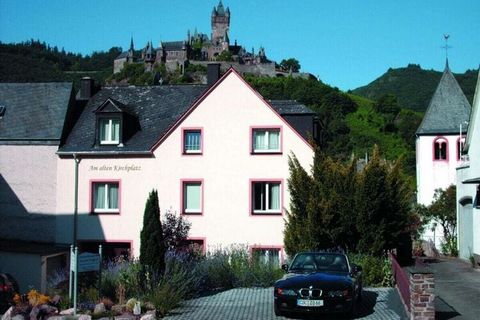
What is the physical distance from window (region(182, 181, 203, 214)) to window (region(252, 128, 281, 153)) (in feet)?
9.78

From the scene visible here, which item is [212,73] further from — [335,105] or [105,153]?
[335,105]

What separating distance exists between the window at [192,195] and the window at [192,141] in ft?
4.76

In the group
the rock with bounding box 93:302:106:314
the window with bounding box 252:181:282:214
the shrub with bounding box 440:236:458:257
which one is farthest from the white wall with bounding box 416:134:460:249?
the rock with bounding box 93:302:106:314

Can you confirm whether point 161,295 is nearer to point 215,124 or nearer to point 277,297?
point 277,297

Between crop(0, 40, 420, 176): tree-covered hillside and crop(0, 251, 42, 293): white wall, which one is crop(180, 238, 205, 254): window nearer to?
crop(0, 251, 42, 293): white wall

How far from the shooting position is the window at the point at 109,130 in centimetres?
2986

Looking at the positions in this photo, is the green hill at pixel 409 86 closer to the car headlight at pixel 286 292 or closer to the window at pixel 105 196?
the window at pixel 105 196

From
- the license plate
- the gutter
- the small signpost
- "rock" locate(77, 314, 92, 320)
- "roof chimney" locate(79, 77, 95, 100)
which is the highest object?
"roof chimney" locate(79, 77, 95, 100)

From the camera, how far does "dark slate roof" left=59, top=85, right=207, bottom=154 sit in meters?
29.5

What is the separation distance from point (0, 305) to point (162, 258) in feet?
15.1

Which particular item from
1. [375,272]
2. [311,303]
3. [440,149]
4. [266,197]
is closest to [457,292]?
[375,272]

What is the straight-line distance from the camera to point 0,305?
18016 mm

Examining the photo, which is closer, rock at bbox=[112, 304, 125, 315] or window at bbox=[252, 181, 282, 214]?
rock at bbox=[112, 304, 125, 315]

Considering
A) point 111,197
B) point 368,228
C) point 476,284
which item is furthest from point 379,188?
point 111,197
